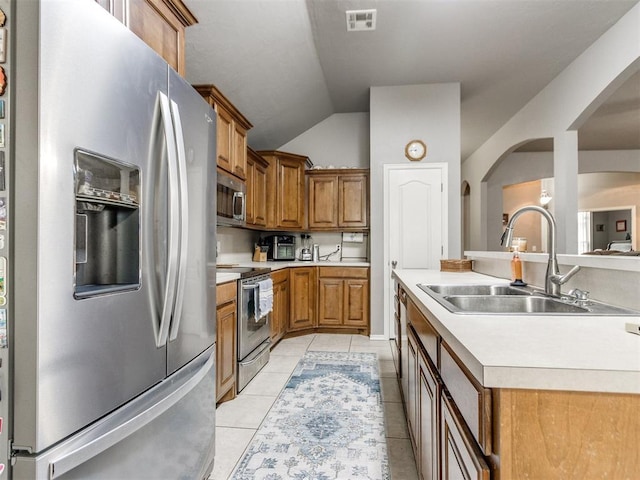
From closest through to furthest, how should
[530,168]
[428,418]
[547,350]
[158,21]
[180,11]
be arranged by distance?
[547,350] → [428,418] → [158,21] → [180,11] → [530,168]

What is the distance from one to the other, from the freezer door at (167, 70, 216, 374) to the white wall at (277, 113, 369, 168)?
368 centimetres

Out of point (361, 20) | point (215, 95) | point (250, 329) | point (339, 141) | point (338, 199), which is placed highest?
point (361, 20)

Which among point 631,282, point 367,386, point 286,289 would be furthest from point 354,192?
point 631,282

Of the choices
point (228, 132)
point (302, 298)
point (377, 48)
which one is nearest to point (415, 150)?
point (377, 48)

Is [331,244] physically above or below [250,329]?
above

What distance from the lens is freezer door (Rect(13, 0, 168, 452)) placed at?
0.77 m

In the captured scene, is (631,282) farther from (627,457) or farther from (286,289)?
(286,289)

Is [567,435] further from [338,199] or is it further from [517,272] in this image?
[338,199]

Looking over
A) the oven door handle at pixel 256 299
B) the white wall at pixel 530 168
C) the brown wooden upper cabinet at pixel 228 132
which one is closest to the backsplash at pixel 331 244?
the brown wooden upper cabinet at pixel 228 132

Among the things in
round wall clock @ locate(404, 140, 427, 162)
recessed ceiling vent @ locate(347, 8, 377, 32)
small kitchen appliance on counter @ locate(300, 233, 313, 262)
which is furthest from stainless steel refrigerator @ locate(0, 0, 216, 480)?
small kitchen appliance on counter @ locate(300, 233, 313, 262)

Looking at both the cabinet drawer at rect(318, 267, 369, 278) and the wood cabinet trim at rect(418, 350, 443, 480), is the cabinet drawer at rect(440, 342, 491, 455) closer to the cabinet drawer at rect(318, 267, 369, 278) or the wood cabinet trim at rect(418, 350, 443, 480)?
the wood cabinet trim at rect(418, 350, 443, 480)

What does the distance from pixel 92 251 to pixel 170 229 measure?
0.23 metres

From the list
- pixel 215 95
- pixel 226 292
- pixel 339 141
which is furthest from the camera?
pixel 339 141

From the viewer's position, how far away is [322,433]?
80.6 inches
